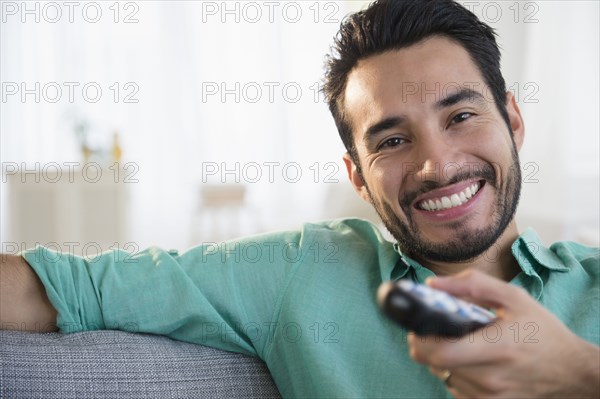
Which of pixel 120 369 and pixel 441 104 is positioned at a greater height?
pixel 441 104

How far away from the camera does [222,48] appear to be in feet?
18.9

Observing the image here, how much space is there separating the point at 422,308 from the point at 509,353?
0.20 metres

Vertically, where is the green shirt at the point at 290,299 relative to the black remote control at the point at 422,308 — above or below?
below

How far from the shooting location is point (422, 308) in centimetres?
59

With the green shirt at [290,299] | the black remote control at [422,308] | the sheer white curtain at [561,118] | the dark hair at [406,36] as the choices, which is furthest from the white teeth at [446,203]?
the sheer white curtain at [561,118]

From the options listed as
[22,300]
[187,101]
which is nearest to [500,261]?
[22,300]

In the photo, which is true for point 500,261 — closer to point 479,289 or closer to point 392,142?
point 392,142

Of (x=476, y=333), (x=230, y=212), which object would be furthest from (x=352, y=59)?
(x=230, y=212)

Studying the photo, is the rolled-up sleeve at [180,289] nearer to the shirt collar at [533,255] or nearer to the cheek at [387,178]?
the cheek at [387,178]

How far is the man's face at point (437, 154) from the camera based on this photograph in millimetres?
1158

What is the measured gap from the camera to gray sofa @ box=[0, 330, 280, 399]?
3.14ft

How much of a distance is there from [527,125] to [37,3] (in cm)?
352

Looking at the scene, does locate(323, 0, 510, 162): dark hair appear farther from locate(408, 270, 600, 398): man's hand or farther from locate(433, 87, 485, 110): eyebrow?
locate(408, 270, 600, 398): man's hand

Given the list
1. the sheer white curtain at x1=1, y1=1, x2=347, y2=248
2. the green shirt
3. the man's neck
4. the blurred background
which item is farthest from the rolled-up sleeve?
the sheer white curtain at x1=1, y1=1, x2=347, y2=248
